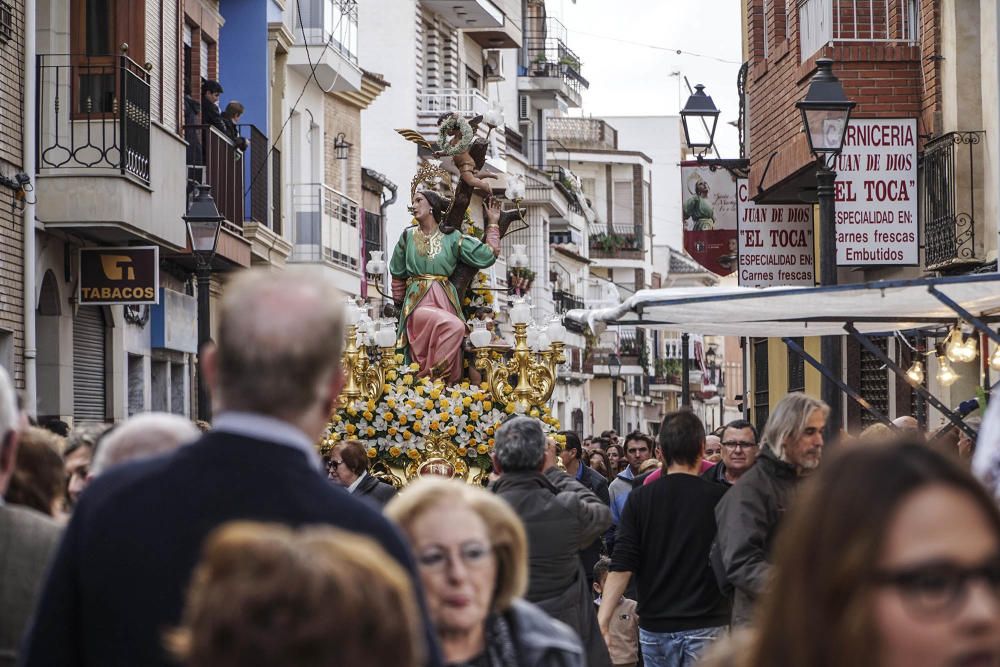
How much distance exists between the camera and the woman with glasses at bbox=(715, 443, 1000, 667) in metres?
2.58

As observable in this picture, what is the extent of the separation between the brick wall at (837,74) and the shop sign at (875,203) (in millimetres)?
585

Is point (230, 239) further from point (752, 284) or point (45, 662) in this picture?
point (45, 662)

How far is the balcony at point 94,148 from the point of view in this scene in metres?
18.5

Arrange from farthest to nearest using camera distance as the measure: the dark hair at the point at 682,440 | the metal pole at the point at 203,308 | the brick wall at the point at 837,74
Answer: the brick wall at the point at 837,74
the metal pole at the point at 203,308
the dark hair at the point at 682,440

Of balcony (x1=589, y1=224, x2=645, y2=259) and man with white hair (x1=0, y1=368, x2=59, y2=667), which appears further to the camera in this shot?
balcony (x1=589, y1=224, x2=645, y2=259)

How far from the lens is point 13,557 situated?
14.0 ft

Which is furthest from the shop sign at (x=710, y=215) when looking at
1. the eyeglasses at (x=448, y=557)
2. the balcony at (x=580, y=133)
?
the balcony at (x=580, y=133)

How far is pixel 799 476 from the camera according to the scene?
7773 millimetres

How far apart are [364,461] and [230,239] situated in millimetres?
14688

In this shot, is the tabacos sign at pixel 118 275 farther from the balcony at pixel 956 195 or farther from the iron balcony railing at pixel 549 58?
the iron balcony railing at pixel 549 58

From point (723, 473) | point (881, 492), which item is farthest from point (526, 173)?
point (881, 492)

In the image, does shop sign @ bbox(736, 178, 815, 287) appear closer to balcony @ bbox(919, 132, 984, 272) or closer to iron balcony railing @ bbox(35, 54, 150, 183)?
balcony @ bbox(919, 132, 984, 272)

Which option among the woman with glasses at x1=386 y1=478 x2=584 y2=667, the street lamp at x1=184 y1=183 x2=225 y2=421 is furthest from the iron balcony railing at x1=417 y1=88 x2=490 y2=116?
the woman with glasses at x1=386 y1=478 x2=584 y2=667

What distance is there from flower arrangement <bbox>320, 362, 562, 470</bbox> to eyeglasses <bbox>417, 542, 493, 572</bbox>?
9.49m
